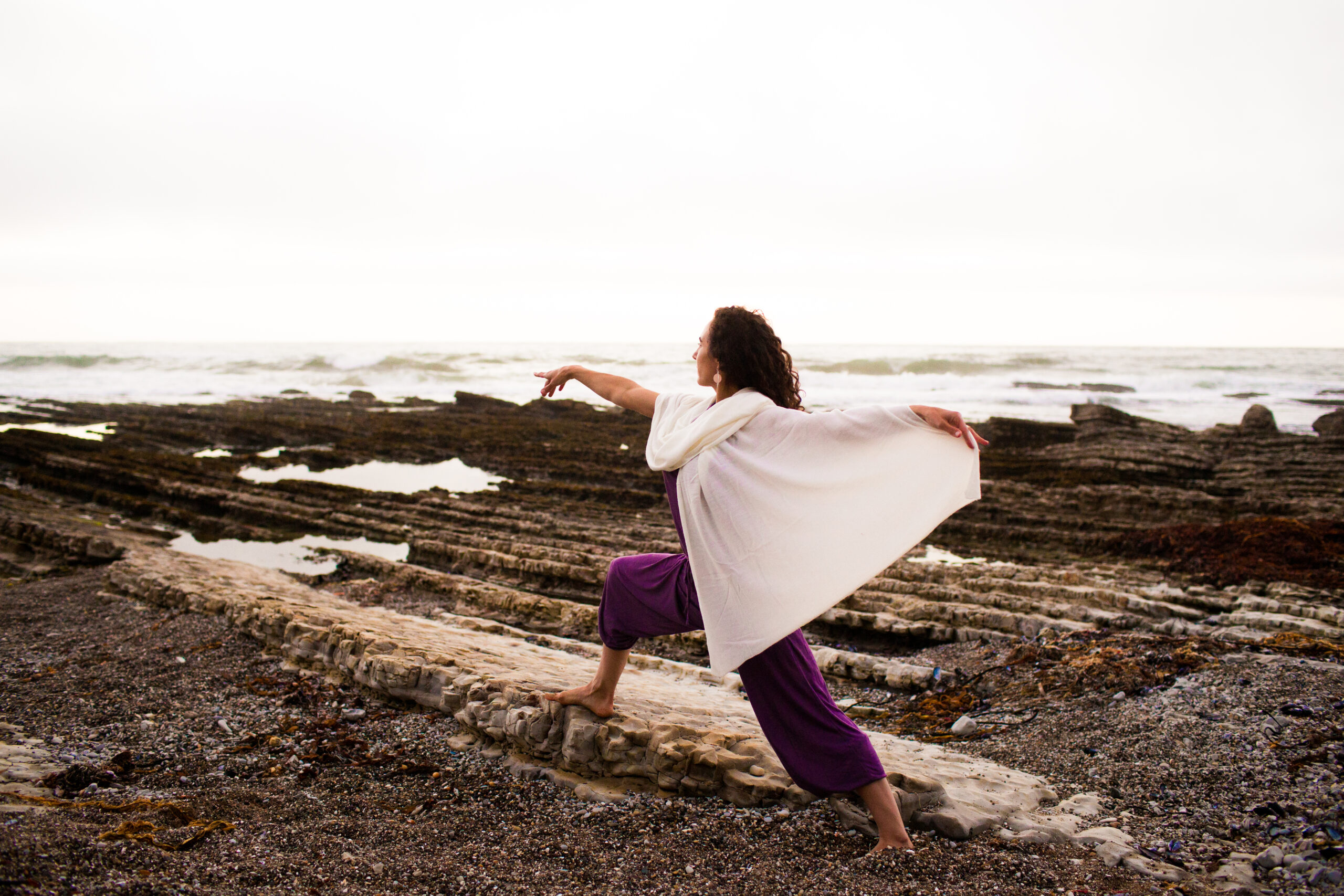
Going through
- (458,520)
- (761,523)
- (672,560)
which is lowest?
(458,520)

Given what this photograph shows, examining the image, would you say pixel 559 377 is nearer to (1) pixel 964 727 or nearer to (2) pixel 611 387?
(2) pixel 611 387

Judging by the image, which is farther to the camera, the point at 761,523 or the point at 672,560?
the point at 672,560

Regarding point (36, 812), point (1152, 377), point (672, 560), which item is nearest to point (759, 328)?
point (672, 560)

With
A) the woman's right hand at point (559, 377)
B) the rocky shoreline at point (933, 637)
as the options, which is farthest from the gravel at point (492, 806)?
the woman's right hand at point (559, 377)

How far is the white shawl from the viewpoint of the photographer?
2.96 meters

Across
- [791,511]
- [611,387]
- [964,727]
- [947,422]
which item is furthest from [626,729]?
[964,727]

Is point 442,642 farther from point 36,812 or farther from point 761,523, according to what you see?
point 761,523

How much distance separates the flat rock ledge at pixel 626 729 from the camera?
130 inches

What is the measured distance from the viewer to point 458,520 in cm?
1270

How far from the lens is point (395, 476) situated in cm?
1775

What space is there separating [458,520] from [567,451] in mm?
7254

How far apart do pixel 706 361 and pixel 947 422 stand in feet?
3.37

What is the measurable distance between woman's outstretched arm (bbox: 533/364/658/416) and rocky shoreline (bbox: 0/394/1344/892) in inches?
64.8

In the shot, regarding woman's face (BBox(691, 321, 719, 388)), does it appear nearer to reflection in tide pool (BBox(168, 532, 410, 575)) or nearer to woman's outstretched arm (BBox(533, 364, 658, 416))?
woman's outstretched arm (BBox(533, 364, 658, 416))
